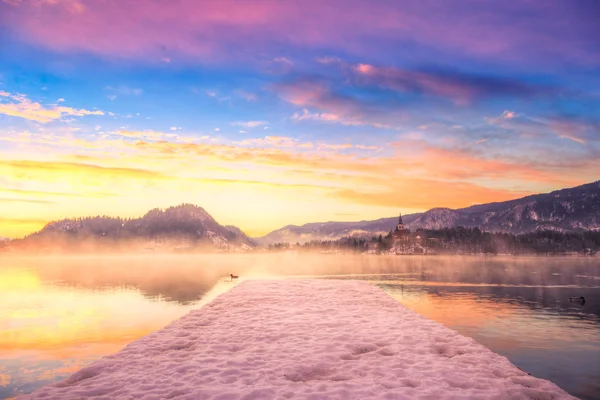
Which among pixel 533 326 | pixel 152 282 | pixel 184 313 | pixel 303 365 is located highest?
pixel 303 365

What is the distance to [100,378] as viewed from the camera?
1273 cm

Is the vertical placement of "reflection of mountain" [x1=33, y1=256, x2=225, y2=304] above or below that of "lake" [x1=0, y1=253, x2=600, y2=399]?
below

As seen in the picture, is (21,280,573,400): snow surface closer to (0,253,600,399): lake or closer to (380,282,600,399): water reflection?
(380,282,600,399): water reflection

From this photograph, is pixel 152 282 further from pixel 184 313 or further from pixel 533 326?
pixel 533 326

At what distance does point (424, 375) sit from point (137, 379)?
888cm

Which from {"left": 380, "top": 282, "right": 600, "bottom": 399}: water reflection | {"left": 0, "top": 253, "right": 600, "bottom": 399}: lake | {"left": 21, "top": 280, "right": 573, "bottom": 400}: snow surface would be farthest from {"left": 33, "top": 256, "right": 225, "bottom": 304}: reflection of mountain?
{"left": 21, "top": 280, "right": 573, "bottom": 400}: snow surface

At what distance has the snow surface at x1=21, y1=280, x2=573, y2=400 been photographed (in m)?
11.5

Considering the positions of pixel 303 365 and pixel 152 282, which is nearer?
pixel 303 365

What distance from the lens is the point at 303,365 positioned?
1368 cm

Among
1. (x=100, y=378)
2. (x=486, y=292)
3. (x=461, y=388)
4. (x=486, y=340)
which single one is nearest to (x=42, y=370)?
(x=100, y=378)

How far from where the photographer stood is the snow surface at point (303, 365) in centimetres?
1145

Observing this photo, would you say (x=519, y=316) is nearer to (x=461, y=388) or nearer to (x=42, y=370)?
(x=461, y=388)

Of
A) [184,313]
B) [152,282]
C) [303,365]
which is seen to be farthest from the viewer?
[152,282]

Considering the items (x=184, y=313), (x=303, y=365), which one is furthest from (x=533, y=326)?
(x=184, y=313)
